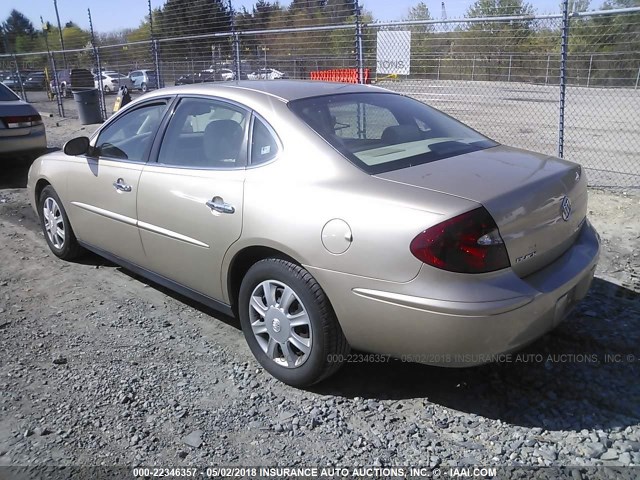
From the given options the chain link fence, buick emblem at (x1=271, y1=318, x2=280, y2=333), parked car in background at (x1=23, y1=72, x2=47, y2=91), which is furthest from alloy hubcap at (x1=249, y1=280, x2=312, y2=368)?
parked car in background at (x1=23, y1=72, x2=47, y2=91)

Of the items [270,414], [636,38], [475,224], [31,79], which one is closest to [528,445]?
[475,224]

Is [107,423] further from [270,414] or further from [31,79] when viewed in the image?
[31,79]

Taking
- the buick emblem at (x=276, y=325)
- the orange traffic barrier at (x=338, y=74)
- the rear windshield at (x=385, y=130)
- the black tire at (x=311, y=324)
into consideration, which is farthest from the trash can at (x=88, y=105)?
the buick emblem at (x=276, y=325)

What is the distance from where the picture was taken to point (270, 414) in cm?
298

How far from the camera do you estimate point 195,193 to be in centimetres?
349

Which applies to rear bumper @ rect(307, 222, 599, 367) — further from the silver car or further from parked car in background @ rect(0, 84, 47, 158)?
parked car in background @ rect(0, 84, 47, 158)

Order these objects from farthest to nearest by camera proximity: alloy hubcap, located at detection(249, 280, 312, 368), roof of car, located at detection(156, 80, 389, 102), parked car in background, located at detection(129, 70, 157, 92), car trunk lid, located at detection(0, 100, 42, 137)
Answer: parked car in background, located at detection(129, 70, 157, 92) → car trunk lid, located at detection(0, 100, 42, 137) → roof of car, located at detection(156, 80, 389, 102) → alloy hubcap, located at detection(249, 280, 312, 368)

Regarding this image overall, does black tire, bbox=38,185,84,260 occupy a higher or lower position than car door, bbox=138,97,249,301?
lower

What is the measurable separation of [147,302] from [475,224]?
283 centimetres

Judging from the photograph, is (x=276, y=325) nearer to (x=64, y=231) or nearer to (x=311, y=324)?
(x=311, y=324)

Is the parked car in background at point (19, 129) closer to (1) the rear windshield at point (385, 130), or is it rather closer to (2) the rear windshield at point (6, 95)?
(2) the rear windshield at point (6, 95)

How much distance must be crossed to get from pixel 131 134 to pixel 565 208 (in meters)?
3.15

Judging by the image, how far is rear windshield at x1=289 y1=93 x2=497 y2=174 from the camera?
3145 mm

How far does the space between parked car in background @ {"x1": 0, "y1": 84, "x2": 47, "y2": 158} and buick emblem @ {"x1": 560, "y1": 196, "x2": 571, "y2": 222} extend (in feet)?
28.9
